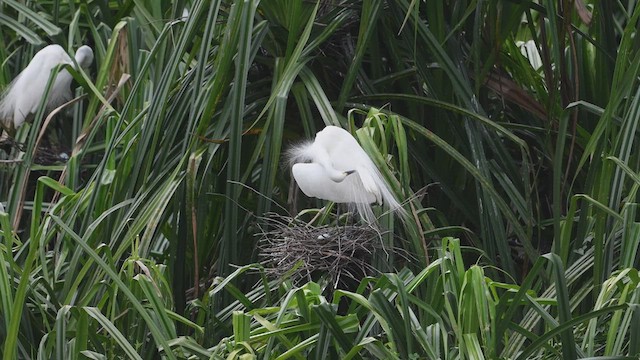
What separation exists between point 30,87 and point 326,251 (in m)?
1.48

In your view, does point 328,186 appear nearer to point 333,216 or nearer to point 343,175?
point 343,175

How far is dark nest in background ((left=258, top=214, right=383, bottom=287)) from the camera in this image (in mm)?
1958

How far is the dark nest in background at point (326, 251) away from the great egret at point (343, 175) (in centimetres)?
4

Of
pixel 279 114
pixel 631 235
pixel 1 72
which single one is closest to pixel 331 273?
pixel 279 114

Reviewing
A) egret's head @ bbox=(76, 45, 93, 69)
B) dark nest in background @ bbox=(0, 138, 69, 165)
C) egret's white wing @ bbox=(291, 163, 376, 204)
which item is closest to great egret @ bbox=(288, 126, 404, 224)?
egret's white wing @ bbox=(291, 163, 376, 204)

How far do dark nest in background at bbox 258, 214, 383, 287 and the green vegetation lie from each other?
4cm

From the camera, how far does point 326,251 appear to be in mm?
1957

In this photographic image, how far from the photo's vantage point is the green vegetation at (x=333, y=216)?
1.72 metres

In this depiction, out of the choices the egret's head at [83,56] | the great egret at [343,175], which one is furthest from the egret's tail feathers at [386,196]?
the egret's head at [83,56]

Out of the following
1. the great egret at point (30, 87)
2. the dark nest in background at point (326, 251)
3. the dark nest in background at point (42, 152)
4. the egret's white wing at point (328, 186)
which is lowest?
the dark nest in background at point (326, 251)

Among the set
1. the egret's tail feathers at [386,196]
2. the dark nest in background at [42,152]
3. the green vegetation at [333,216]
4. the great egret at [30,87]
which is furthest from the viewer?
the great egret at [30,87]

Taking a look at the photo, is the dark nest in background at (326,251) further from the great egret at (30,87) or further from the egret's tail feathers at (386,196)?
the great egret at (30,87)

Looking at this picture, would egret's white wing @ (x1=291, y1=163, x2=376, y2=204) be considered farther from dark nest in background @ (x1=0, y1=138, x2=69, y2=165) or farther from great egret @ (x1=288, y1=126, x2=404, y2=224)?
dark nest in background @ (x1=0, y1=138, x2=69, y2=165)

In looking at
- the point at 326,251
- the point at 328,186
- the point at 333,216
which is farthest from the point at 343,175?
the point at 333,216
